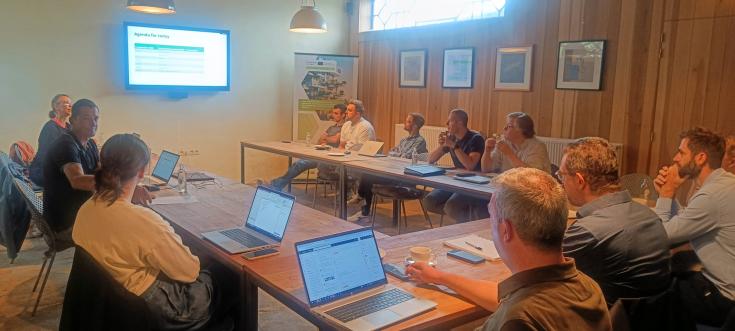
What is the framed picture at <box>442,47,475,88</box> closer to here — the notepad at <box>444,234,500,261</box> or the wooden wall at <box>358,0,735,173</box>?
the wooden wall at <box>358,0,735,173</box>

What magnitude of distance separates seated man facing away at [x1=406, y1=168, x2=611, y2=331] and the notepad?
900 mm

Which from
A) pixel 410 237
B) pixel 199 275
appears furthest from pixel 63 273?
pixel 410 237

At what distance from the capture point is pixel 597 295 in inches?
47.7

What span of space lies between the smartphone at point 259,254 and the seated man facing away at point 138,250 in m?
0.20

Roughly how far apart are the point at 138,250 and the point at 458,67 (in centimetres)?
491

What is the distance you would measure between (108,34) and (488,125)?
14.1ft

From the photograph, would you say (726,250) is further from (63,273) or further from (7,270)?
(7,270)

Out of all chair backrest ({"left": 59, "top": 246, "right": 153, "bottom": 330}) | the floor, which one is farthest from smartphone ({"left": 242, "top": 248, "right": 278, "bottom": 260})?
the floor

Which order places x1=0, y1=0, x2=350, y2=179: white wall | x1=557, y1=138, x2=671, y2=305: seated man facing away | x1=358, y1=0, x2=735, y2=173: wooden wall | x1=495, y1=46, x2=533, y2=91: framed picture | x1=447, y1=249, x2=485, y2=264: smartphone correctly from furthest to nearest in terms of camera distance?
1. x1=0, y1=0, x2=350, y2=179: white wall
2. x1=495, y1=46, x2=533, y2=91: framed picture
3. x1=358, y1=0, x2=735, y2=173: wooden wall
4. x1=447, y1=249, x2=485, y2=264: smartphone
5. x1=557, y1=138, x2=671, y2=305: seated man facing away

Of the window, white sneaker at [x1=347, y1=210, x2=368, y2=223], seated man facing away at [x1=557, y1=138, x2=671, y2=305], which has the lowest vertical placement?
white sneaker at [x1=347, y1=210, x2=368, y2=223]

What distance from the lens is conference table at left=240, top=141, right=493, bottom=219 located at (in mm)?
3716

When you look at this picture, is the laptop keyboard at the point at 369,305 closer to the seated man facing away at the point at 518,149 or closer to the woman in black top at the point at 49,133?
the seated man facing away at the point at 518,149

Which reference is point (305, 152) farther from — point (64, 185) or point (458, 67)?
point (64, 185)

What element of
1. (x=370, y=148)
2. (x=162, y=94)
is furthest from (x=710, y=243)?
(x=162, y=94)
